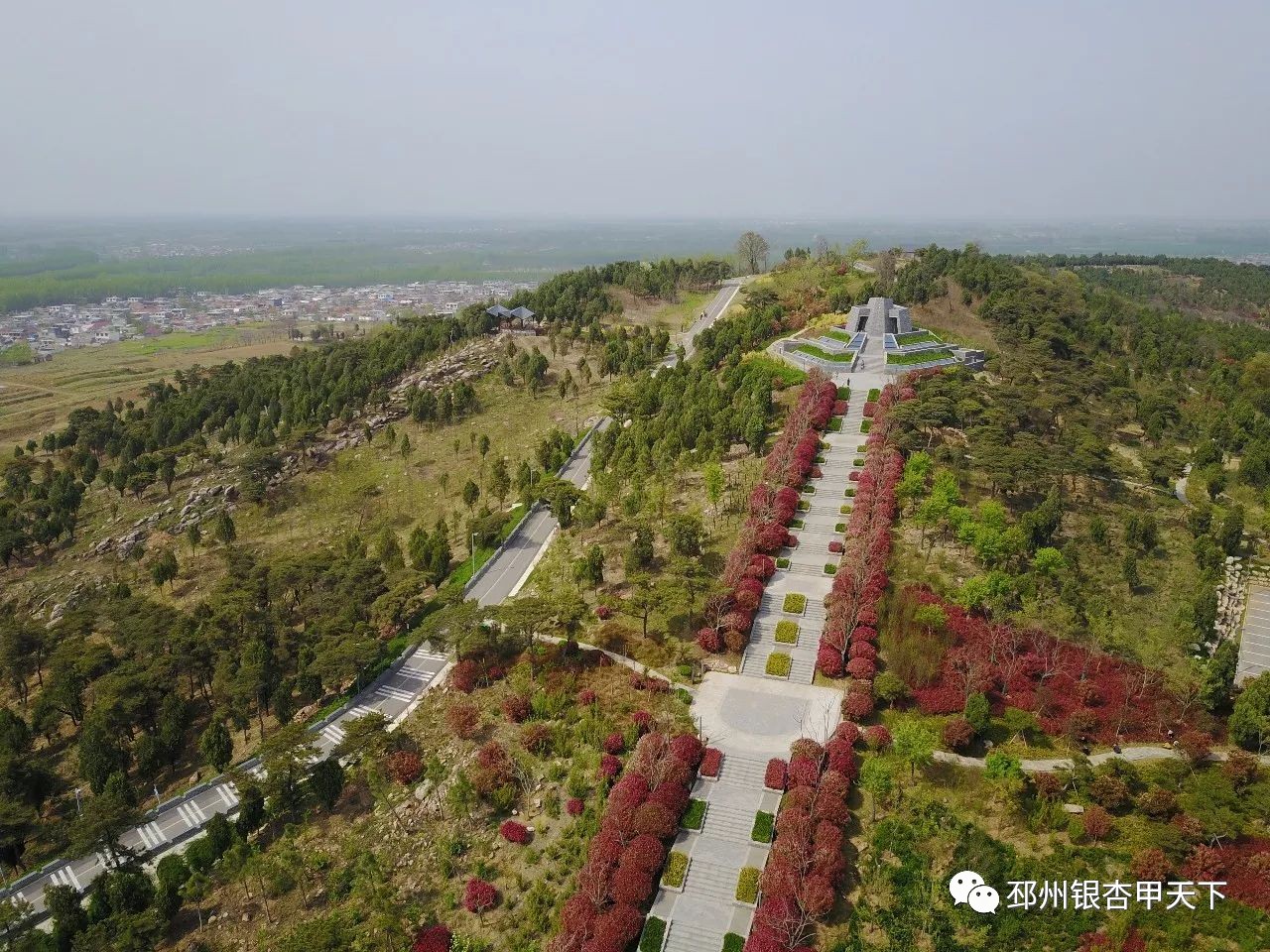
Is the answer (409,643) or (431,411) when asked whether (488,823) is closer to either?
(409,643)

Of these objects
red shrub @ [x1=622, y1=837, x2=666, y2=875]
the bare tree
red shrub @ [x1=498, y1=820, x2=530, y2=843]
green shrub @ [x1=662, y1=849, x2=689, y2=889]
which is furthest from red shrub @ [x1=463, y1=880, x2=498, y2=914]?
the bare tree

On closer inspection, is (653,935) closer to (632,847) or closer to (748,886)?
(632,847)

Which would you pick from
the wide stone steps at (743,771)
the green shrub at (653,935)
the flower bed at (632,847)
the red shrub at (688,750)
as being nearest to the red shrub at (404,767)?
the flower bed at (632,847)

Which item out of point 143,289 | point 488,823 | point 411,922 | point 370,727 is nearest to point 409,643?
point 370,727

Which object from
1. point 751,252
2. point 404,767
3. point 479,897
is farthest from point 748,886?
point 751,252

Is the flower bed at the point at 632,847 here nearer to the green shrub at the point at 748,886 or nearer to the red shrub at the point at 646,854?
the red shrub at the point at 646,854

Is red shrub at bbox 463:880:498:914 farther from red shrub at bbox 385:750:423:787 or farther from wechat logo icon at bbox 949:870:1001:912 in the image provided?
wechat logo icon at bbox 949:870:1001:912
